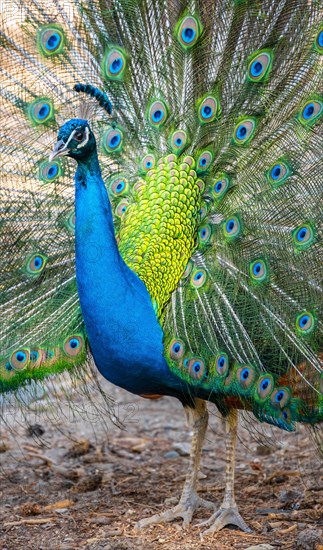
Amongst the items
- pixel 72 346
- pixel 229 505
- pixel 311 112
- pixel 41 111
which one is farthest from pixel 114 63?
pixel 229 505

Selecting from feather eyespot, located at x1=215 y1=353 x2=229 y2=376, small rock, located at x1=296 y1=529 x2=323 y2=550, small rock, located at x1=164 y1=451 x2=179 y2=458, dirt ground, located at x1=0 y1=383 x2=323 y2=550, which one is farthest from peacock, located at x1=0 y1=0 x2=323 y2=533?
small rock, located at x1=164 y1=451 x2=179 y2=458

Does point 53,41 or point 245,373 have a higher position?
point 53,41

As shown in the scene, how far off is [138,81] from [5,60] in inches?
26.7

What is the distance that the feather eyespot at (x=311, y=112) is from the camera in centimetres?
395

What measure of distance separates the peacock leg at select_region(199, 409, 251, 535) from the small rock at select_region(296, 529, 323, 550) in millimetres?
372

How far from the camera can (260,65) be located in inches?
158

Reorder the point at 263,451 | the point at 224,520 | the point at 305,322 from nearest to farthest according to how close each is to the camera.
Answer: the point at 305,322 → the point at 224,520 → the point at 263,451

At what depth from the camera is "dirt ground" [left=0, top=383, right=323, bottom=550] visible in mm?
4035

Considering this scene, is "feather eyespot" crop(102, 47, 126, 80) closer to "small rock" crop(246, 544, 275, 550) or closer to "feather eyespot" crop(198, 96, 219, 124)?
"feather eyespot" crop(198, 96, 219, 124)

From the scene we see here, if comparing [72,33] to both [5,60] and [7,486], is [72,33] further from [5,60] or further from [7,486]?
[7,486]

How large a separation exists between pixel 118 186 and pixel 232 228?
787 millimetres

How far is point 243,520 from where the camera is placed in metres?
4.25

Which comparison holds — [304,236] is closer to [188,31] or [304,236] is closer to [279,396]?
[279,396]

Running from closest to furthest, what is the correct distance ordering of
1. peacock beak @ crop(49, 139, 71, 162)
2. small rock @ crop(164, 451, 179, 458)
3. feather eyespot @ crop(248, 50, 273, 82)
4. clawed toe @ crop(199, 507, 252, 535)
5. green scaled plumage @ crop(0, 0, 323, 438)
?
peacock beak @ crop(49, 139, 71, 162) < green scaled plumage @ crop(0, 0, 323, 438) < feather eyespot @ crop(248, 50, 273, 82) < clawed toe @ crop(199, 507, 252, 535) < small rock @ crop(164, 451, 179, 458)
